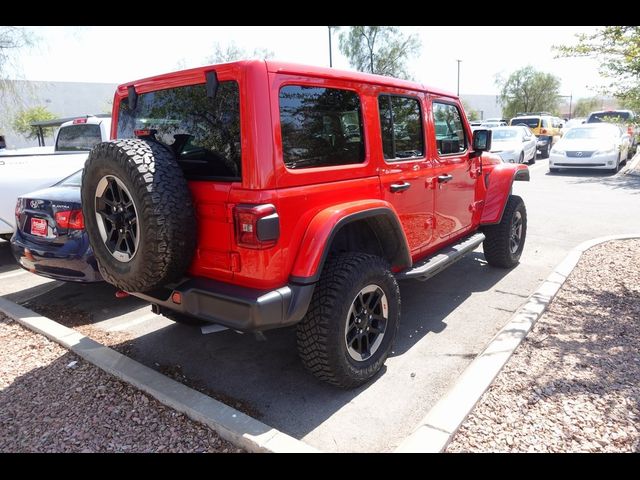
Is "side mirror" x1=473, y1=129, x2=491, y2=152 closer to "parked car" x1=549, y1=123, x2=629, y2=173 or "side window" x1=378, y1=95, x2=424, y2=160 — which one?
"side window" x1=378, y1=95, x2=424, y2=160

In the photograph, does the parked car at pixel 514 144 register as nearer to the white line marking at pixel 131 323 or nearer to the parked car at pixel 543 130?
the parked car at pixel 543 130

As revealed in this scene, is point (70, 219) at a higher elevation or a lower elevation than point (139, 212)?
lower

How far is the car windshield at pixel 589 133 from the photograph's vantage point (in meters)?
14.6

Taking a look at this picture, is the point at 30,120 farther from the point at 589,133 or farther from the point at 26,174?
the point at 589,133

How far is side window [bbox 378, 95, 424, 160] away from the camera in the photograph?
10.9 ft

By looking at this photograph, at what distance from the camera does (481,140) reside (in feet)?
15.1

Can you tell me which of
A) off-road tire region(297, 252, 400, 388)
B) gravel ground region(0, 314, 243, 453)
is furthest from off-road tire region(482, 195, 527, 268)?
gravel ground region(0, 314, 243, 453)

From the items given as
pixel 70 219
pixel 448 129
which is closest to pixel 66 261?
pixel 70 219

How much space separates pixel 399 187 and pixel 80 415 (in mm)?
2598

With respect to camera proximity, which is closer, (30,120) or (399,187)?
(399,187)

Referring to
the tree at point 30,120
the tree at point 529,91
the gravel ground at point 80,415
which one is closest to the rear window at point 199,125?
the gravel ground at point 80,415

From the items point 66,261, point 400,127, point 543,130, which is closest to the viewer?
point 400,127

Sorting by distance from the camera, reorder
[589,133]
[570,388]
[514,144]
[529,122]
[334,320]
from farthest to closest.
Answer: [529,122]
[514,144]
[589,133]
[570,388]
[334,320]

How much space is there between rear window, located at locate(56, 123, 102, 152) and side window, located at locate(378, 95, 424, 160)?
214 inches
